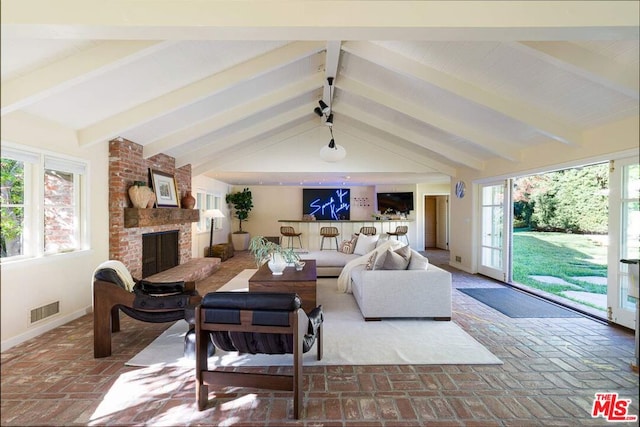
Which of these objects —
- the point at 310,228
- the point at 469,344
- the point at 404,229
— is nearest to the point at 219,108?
the point at 310,228

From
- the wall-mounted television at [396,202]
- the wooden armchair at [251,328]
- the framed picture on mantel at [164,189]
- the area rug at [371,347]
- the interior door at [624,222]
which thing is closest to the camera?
the interior door at [624,222]

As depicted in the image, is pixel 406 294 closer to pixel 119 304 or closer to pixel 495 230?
pixel 119 304

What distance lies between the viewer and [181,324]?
11.0 feet

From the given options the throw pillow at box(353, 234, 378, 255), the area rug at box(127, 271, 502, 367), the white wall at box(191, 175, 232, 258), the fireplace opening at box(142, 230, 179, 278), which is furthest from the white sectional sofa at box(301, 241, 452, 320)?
the white wall at box(191, 175, 232, 258)

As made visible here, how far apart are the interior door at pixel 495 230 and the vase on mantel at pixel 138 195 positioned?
5.98 meters

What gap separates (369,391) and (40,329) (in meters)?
1.89

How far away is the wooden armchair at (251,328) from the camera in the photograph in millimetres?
1789

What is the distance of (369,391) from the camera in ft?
6.72

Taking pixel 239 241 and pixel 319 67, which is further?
pixel 239 241

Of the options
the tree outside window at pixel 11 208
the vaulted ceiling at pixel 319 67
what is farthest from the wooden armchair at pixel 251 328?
the vaulted ceiling at pixel 319 67

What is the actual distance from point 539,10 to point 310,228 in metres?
6.60

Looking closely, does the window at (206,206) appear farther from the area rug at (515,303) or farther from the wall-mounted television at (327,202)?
the area rug at (515,303)

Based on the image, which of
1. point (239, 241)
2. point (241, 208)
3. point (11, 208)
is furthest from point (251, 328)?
point (241, 208)

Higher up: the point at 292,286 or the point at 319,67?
the point at 319,67
